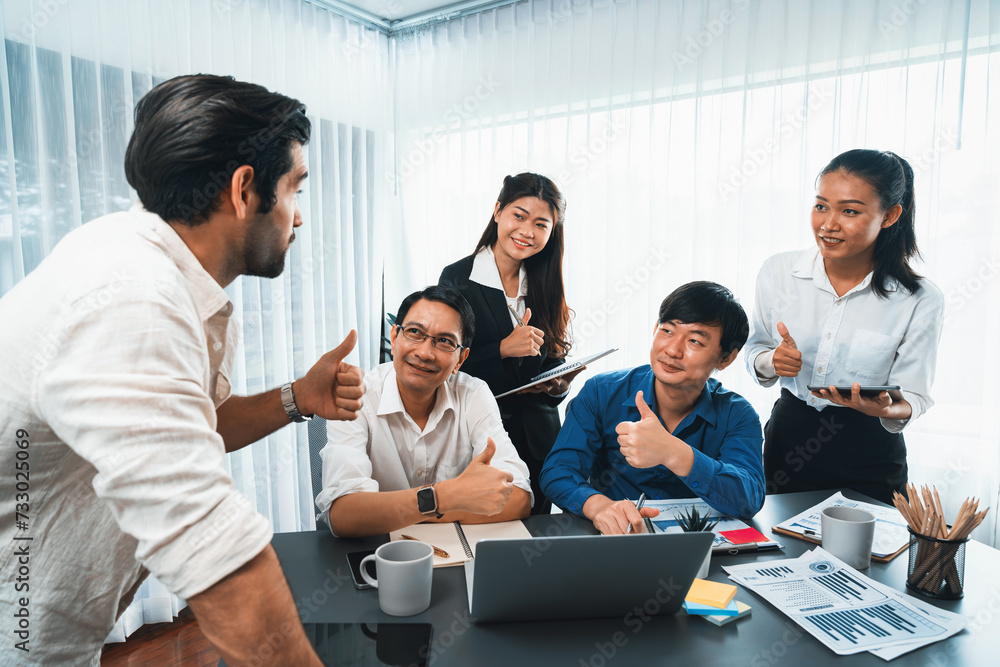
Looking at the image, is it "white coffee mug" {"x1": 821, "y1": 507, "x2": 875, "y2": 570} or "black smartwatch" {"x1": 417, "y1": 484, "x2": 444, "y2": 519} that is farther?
"black smartwatch" {"x1": 417, "y1": 484, "x2": 444, "y2": 519}

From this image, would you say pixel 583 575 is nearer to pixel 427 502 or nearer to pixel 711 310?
pixel 427 502

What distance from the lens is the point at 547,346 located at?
103 inches

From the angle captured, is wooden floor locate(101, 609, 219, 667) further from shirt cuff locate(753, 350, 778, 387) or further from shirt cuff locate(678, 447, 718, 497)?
shirt cuff locate(753, 350, 778, 387)

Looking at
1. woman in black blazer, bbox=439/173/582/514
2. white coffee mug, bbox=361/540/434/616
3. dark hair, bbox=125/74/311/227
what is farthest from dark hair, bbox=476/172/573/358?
dark hair, bbox=125/74/311/227

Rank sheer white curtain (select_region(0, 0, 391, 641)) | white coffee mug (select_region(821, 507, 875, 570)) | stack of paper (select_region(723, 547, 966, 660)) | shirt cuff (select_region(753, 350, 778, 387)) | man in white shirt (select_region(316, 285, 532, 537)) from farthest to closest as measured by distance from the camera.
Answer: sheer white curtain (select_region(0, 0, 391, 641))
shirt cuff (select_region(753, 350, 778, 387))
man in white shirt (select_region(316, 285, 532, 537))
white coffee mug (select_region(821, 507, 875, 570))
stack of paper (select_region(723, 547, 966, 660))

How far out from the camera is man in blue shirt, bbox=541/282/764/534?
5.17 feet

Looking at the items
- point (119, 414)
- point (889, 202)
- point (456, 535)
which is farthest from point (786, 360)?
point (119, 414)

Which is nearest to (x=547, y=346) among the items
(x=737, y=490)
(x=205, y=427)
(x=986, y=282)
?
(x=737, y=490)

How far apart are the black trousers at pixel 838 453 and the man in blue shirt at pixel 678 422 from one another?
45cm

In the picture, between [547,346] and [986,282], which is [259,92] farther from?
[986,282]

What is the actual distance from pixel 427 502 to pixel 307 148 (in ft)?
8.45

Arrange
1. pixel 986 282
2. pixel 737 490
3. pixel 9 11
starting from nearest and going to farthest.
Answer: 1. pixel 737 490
2. pixel 9 11
3. pixel 986 282

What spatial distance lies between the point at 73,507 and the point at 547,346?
1938 mm

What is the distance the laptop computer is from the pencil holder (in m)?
0.51
